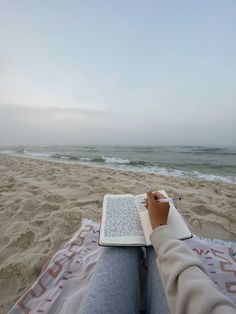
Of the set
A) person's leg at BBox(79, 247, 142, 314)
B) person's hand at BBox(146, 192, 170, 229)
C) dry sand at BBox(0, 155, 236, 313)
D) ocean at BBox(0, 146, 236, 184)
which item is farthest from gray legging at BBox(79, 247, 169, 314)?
ocean at BBox(0, 146, 236, 184)

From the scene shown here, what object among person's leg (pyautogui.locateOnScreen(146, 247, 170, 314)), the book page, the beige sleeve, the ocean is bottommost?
the ocean

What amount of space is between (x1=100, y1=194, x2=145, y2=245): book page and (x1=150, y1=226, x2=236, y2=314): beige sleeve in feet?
1.10

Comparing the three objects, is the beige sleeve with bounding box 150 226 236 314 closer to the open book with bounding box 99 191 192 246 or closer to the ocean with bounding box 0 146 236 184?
the open book with bounding box 99 191 192 246

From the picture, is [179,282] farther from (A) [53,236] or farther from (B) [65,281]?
(A) [53,236]

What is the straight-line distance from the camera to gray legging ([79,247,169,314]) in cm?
79

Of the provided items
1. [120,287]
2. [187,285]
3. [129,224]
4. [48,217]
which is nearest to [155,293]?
[120,287]

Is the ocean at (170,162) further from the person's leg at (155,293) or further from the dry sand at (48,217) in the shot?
the person's leg at (155,293)

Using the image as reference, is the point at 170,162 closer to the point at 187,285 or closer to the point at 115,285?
the point at 115,285

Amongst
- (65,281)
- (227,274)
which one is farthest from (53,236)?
(227,274)

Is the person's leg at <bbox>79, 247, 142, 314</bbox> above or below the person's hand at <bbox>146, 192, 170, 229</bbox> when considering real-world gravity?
below

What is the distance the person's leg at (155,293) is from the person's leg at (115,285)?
0.21 feet

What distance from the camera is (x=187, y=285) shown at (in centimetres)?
61

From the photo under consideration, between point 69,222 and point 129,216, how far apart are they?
96cm

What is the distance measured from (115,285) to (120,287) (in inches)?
0.9
